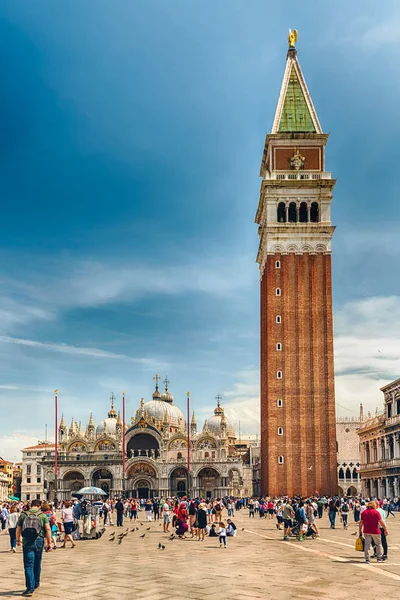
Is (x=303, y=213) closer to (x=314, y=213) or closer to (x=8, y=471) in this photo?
(x=314, y=213)

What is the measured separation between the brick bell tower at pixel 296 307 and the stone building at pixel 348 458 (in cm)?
3112

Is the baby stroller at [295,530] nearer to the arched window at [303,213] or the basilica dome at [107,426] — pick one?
the arched window at [303,213]

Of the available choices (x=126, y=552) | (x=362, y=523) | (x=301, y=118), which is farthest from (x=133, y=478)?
(x=362, y=523)

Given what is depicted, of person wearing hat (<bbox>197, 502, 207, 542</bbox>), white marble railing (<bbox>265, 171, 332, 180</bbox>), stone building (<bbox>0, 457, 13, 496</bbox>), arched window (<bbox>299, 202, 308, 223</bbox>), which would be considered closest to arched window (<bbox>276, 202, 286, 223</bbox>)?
arched window (<bbox>299, 202, 308, 223</bbox>)

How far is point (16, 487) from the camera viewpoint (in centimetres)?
13625

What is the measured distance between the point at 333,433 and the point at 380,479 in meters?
9.21

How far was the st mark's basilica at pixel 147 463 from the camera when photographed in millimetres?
90000

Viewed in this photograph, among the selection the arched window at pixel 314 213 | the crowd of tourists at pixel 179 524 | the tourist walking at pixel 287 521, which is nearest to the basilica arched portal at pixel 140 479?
the crowd of tourists at pixel 179 524

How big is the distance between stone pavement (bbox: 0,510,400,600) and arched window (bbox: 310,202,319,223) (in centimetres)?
4817

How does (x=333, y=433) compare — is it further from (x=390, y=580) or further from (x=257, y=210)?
(x=390, y=580)

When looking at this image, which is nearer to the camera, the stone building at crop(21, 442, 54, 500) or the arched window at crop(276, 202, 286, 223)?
the arched window at crop(276, 202, 286, 223)

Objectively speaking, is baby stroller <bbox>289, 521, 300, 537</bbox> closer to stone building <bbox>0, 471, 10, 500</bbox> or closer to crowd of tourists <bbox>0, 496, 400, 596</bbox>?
crowd of tourists <bbox>0, 496, 400, 596</bbox>

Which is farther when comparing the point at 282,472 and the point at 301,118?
the point at 301,118

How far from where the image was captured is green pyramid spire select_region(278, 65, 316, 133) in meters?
74.3
